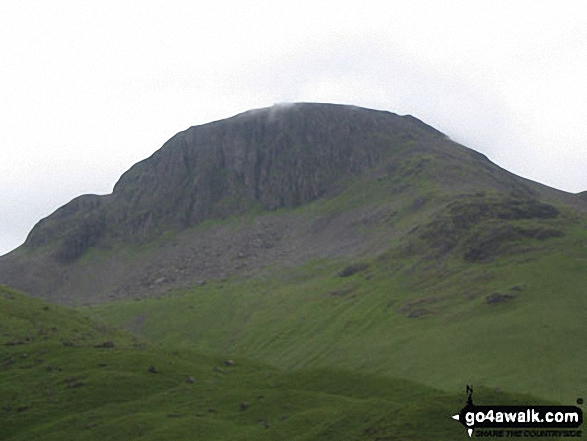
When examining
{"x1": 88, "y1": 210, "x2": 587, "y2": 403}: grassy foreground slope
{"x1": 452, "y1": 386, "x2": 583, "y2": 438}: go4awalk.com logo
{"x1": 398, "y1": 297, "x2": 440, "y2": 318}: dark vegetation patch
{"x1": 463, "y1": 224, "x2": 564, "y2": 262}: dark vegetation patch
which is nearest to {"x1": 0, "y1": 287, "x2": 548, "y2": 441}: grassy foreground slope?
{"x1": 452, "y1": 386, "x2": 583, "y2": 438}: go4awalk.com logo

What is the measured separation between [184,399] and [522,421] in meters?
41.1

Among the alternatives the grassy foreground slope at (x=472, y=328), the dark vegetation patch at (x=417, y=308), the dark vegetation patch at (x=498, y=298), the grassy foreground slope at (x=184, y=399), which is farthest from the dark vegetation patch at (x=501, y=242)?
the grassy foreground slope at (x=184, y=399)

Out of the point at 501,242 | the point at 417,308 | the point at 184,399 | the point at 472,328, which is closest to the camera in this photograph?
the point at 184,399

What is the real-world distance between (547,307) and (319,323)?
66752mm

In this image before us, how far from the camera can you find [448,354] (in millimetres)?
136875

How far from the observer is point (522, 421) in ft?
171

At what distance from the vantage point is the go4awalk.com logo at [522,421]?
49625 mm

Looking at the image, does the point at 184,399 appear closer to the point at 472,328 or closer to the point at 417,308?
the point at 472,328

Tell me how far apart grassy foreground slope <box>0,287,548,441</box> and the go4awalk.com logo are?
1516 mm

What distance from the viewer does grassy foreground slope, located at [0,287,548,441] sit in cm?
5893

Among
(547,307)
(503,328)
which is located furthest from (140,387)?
(547,307)

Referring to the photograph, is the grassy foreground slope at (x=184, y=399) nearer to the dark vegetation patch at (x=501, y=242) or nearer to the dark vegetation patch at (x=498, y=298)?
the dark vegetation patch at (x=498, y=298)

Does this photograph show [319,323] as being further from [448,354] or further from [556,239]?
[556,239]

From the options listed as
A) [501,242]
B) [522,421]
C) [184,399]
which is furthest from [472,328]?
[522,421]
